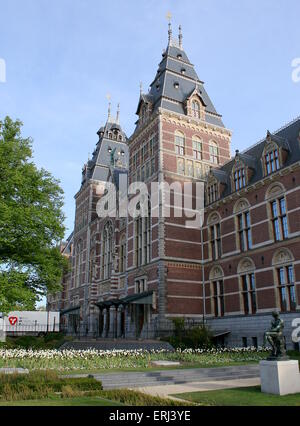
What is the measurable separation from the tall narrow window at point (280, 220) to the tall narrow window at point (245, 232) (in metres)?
2.51

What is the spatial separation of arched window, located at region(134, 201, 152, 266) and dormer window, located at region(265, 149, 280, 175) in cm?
1124

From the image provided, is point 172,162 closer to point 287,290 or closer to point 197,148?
point 197,148

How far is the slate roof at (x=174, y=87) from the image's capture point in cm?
3591

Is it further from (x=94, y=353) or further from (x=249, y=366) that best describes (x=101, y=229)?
(x=249, y=366)

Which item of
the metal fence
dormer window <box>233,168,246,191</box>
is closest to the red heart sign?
the metal fence

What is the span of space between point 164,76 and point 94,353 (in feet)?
92.4

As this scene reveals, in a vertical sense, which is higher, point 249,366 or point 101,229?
point 101,229

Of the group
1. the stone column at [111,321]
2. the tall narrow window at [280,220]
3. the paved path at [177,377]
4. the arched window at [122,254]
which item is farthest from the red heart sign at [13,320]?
the paved path at [177,377]

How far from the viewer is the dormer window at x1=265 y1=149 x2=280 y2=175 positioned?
26.0 metres

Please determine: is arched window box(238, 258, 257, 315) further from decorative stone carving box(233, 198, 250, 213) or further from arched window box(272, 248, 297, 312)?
decorative stone carving box(233, 198, 250, 213)

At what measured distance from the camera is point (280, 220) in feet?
81.6
